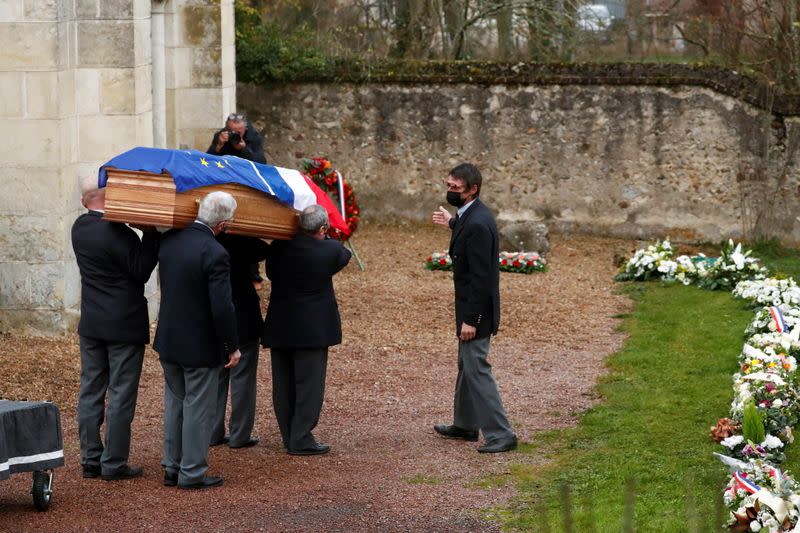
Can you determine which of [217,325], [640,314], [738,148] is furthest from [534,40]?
[217,325]

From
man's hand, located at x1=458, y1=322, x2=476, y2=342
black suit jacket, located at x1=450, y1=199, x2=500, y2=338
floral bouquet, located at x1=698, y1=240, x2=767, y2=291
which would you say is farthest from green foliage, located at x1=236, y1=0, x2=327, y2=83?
man's hand, located at x1=458, y1=322, x2=476, y2=342

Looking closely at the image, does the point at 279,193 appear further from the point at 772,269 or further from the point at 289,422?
the point at 772,269

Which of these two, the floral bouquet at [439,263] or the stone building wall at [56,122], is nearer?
the stone building wall at [56,122]

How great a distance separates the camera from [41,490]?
6.82m

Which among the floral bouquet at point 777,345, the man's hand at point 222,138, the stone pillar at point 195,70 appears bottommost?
the floral bouquet at point 777,345

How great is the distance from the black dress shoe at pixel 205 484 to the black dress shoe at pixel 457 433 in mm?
1759

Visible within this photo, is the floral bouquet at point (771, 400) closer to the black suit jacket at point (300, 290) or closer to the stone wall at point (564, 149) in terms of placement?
the black suit jacket at point (300, 290)

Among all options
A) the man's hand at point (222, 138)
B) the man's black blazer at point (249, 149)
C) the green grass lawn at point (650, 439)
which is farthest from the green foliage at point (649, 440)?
the man's hand at point (222, 138)

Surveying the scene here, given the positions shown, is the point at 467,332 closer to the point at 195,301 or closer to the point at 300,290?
the point at 300,290

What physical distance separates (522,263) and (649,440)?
722cm

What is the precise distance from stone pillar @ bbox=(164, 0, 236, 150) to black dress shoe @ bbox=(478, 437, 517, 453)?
24.4ft

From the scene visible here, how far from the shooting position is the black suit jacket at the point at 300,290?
797 centimetres

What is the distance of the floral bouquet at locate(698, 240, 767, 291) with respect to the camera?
46.5 feet

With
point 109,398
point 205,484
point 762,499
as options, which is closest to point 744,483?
point 762,499
